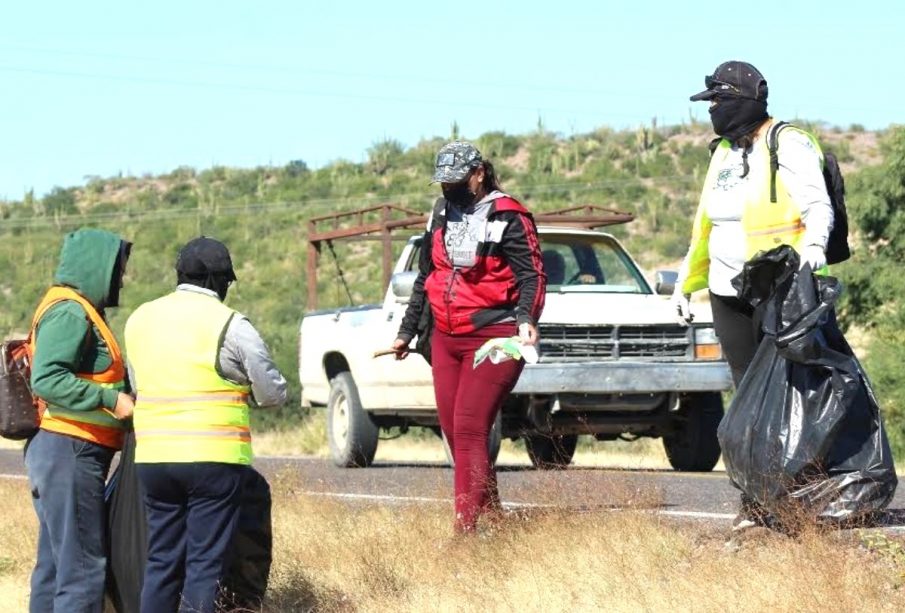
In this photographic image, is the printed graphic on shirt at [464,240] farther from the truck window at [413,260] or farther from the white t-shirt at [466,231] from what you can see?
the truck window at [413,260]

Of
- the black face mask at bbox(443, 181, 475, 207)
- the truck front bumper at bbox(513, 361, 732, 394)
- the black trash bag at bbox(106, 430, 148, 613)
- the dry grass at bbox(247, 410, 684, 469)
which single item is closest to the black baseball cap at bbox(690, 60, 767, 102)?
the black face mask at bbox(443, 181, 475, 207)

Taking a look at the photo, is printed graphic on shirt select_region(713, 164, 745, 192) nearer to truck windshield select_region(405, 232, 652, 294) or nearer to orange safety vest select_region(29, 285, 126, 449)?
orange safety vest select_region(29, 285, 126, 449)

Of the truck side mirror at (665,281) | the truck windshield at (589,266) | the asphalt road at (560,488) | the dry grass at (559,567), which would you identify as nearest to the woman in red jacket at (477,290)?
the dry grass at (559,567)

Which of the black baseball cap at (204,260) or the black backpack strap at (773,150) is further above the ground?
the black backpack strap at (773,150)

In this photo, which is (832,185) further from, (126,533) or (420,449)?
(420,449)

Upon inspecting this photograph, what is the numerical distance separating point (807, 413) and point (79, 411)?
2.71m

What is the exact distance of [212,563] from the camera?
6738 millimetres

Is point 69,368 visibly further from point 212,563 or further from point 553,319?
point 553,319

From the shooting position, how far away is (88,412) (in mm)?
6898

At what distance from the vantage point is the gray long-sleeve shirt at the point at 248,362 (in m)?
6.57

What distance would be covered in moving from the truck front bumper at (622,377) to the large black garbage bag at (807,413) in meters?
5.51

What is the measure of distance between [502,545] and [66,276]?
219cm

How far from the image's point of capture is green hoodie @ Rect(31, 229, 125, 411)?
673 centimetres

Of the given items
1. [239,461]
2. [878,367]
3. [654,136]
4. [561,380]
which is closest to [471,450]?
[239,461]
